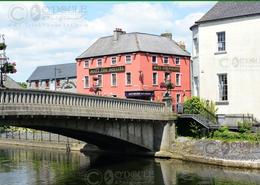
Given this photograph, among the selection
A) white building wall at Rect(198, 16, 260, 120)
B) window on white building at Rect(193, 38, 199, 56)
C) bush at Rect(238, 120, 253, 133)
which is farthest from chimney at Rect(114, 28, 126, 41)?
bush at Rect(238, 120, 253, 133)

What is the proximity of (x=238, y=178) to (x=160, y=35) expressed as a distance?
38.3 meters

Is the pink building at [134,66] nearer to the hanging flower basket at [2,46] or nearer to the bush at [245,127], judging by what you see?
the bush at [245,127]

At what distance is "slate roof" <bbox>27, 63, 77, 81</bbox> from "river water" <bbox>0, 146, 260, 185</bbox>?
44283mm

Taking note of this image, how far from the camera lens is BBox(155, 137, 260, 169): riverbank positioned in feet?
99.0

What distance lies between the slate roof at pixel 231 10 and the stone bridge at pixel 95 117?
9.12m

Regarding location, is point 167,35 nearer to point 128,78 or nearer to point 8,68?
point 128,78

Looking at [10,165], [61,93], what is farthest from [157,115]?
[10,165]

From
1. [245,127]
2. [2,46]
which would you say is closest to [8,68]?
[2,46]

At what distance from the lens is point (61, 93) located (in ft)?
92.3

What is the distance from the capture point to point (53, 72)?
87250mm

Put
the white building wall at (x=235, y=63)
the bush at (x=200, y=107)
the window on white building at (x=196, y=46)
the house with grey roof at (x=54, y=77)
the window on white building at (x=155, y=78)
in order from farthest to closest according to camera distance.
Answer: the house with grey roof at (x=54, y=77) < the window on white building at (x=155, y=78) < the window on white building at (x=196, y=46) < the bush at (x=200, y=107) < the white building wall at (x=235, y=63)

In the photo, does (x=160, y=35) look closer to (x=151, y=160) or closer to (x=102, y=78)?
(x=102, y=78)

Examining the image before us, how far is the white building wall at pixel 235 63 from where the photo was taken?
117 feet

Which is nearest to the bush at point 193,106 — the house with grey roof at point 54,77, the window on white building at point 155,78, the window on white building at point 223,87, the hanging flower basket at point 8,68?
the window on white building at point 223,87
